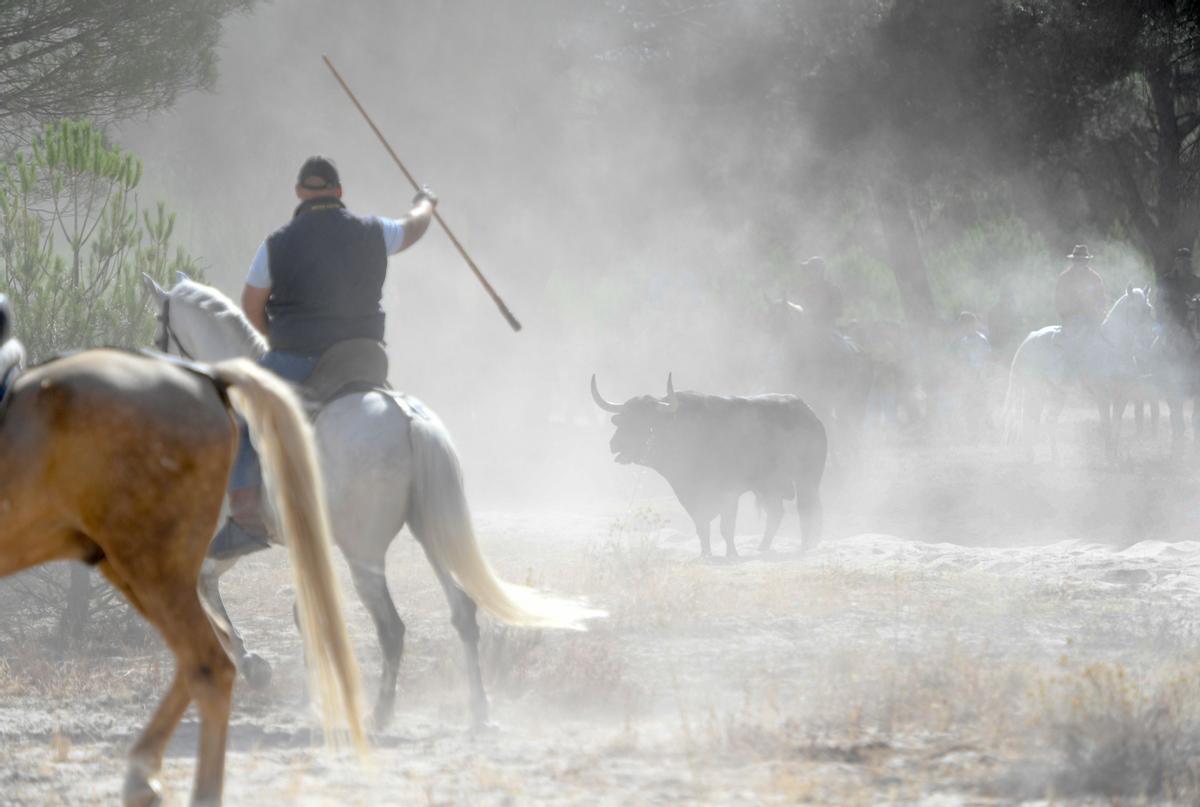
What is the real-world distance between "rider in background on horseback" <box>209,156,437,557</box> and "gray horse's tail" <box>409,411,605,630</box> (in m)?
0.57

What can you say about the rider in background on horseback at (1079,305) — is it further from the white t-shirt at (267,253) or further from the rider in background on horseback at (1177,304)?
the white t-shirt at (267,253)

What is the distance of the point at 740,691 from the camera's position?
758cm

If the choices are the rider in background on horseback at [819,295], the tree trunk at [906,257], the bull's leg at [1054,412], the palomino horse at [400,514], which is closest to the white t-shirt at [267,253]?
the palomino horse at [400,514]

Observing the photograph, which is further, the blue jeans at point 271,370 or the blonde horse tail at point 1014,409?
the blonde horse tail at point 1014,409

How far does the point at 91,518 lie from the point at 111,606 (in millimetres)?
5757

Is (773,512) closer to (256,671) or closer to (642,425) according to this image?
(642,425)

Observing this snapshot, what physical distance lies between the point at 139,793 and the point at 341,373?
8.15 feet

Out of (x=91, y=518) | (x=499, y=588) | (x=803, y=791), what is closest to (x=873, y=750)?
(x=803, y=791)

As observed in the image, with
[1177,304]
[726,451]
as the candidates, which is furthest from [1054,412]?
[726,451]

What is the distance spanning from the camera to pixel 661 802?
5238mm

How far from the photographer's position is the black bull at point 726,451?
571 inches

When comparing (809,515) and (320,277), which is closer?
(320,277)

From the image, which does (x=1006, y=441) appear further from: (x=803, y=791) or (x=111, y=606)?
(x=803, y=791)

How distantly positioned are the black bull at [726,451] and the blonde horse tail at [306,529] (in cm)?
922
